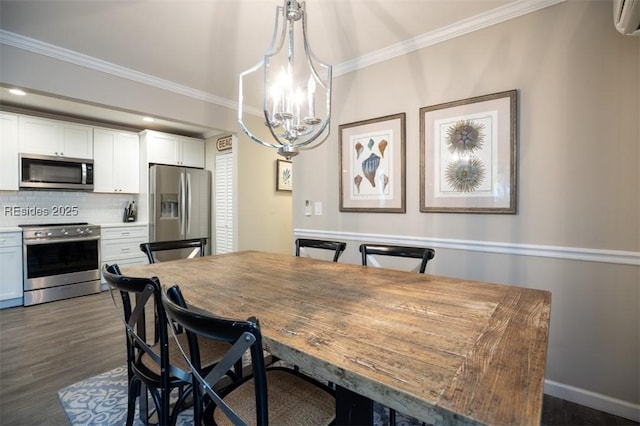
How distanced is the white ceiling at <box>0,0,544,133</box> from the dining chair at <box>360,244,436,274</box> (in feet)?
5.31

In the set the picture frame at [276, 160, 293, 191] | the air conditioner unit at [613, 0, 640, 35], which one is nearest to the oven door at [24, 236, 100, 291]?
the picture frame at [276, 160, 293, 191]

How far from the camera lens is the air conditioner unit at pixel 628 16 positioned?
4.36 ft

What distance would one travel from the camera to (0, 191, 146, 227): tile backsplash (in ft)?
12.8

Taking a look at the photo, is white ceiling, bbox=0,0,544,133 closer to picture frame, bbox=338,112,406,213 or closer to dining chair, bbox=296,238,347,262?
picture frame, bbox=338,112,406,213

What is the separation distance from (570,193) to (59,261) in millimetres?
5230

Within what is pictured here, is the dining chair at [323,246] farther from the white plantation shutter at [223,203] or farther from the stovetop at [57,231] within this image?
the stovetop at [57,231]

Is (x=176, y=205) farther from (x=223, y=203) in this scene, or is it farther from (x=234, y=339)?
(x=234, y=339)

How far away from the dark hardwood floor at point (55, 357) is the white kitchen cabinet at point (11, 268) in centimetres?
15

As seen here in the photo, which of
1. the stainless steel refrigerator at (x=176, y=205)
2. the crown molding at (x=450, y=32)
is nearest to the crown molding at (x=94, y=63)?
the stainless steel refrigerator at (x=176, y=205)

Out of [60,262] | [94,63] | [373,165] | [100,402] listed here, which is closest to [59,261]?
[60,262]

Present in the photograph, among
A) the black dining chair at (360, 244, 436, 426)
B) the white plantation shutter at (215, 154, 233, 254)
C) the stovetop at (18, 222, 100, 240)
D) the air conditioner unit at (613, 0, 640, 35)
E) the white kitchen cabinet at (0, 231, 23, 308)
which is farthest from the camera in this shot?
the white plantation shutter at (215, 154, 233, 254)

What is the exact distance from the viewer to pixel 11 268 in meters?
3.50

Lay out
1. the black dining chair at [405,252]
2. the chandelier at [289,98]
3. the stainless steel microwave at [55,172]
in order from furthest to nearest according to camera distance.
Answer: the stainless steel microwave at [55,172] < the black dining chair at [405,252] < the chandelier at [289,98]

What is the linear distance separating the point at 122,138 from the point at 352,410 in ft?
16.9
